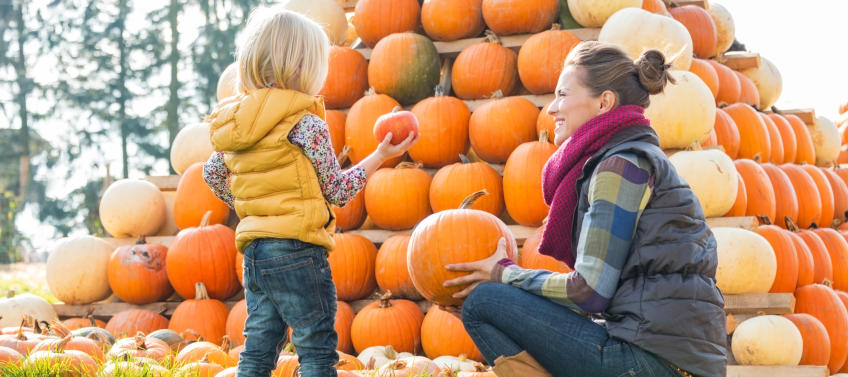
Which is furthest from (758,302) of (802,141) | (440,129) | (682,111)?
(802,141)

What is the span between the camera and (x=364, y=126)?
482 cm

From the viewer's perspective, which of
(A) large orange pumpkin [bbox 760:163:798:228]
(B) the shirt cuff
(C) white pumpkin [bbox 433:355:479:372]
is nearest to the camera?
(B) the shirt cuff

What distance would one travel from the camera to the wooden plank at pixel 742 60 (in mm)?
5977

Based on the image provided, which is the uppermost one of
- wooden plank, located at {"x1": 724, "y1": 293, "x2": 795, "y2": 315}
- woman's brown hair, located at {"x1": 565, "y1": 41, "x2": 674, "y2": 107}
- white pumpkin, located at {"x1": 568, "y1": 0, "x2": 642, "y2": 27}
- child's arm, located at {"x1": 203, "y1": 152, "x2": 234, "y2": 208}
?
white pumpkin, located at {"x1": 568, "y1": 0, "x2": 642, "y2": 27}

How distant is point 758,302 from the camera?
13.2 ft

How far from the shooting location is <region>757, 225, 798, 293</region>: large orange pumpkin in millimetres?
4434

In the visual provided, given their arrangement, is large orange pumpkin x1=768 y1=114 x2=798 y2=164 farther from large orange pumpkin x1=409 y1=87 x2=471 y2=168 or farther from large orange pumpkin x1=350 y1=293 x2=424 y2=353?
large orange pumpkin x1=350 y1=293 x2=424 y2=353

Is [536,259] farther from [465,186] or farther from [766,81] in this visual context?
[766,81]

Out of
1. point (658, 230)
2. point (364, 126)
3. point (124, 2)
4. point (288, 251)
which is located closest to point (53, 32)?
point (124, 2)

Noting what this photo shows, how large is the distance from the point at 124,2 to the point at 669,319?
14.3m

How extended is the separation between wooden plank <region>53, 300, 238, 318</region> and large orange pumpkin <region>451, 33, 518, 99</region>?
1928mm

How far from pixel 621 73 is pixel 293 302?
1195 millimetres

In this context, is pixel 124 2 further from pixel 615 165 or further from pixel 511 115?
pixel 615 165

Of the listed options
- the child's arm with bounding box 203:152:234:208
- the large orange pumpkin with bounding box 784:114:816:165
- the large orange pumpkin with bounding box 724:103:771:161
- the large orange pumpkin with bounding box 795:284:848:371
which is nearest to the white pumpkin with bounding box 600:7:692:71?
the large orange pumpkin with bounding box 724:103:771:161
